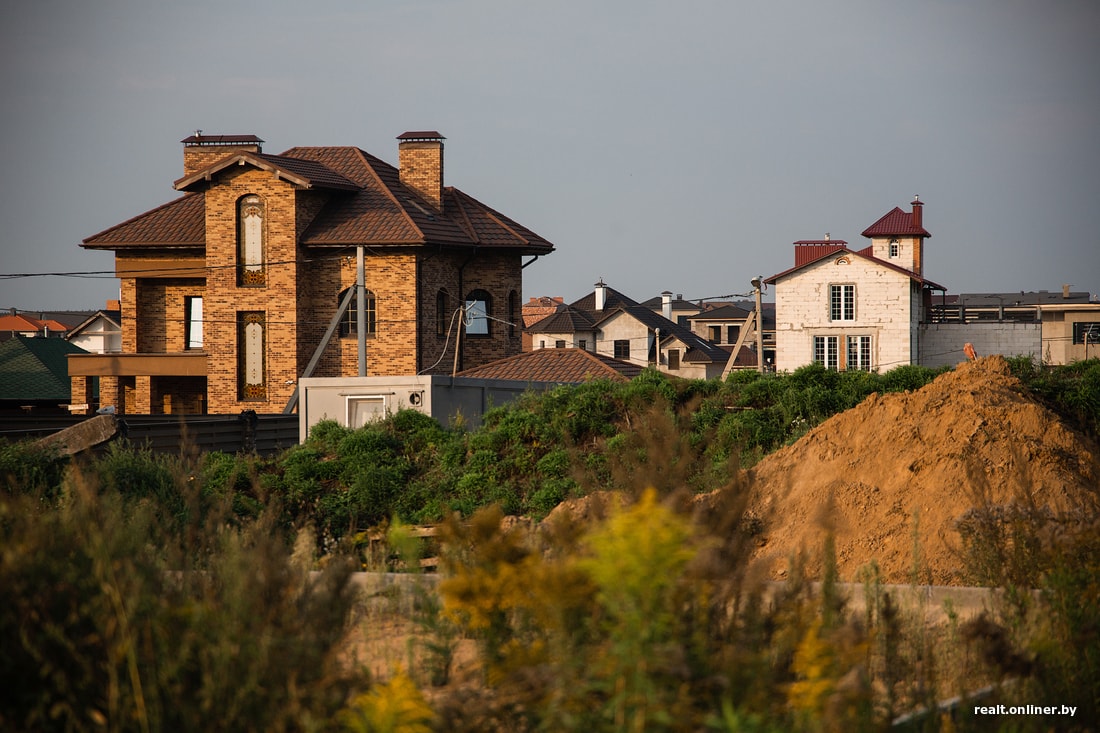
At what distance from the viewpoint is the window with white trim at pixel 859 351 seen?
5638cm

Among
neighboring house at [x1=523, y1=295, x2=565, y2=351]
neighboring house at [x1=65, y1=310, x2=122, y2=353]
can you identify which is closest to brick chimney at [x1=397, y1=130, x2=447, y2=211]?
neighboring house at [x1=65, y1=310, x2=122, y2=353]

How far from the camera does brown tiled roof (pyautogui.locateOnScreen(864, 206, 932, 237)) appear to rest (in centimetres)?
6034

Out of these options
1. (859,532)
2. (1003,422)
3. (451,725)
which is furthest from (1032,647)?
(1003,422)

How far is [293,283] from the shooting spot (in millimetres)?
36594

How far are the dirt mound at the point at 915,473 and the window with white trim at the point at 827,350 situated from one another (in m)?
43.1

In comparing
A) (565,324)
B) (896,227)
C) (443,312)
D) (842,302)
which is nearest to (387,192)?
(443,312)

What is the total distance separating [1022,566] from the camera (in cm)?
821

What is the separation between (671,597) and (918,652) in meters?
2.72

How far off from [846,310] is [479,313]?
2422 centimetres

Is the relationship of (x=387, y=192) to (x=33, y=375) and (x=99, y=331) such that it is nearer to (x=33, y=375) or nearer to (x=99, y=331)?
(x=33, y=375)

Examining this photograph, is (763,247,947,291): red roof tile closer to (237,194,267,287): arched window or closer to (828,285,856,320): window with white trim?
(828,285,856,320): window with white trim

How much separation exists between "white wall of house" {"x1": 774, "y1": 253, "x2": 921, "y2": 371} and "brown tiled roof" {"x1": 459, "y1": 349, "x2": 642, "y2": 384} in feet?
81.9

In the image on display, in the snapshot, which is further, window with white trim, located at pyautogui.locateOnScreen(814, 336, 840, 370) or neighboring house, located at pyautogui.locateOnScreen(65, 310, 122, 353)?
neighboring house, located at pyautogui.locateOnScreen(65, 310, 122, 353)

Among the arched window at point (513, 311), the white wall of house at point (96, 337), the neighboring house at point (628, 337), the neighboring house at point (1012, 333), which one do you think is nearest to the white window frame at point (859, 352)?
the neighboring house at point (1012, 333)
